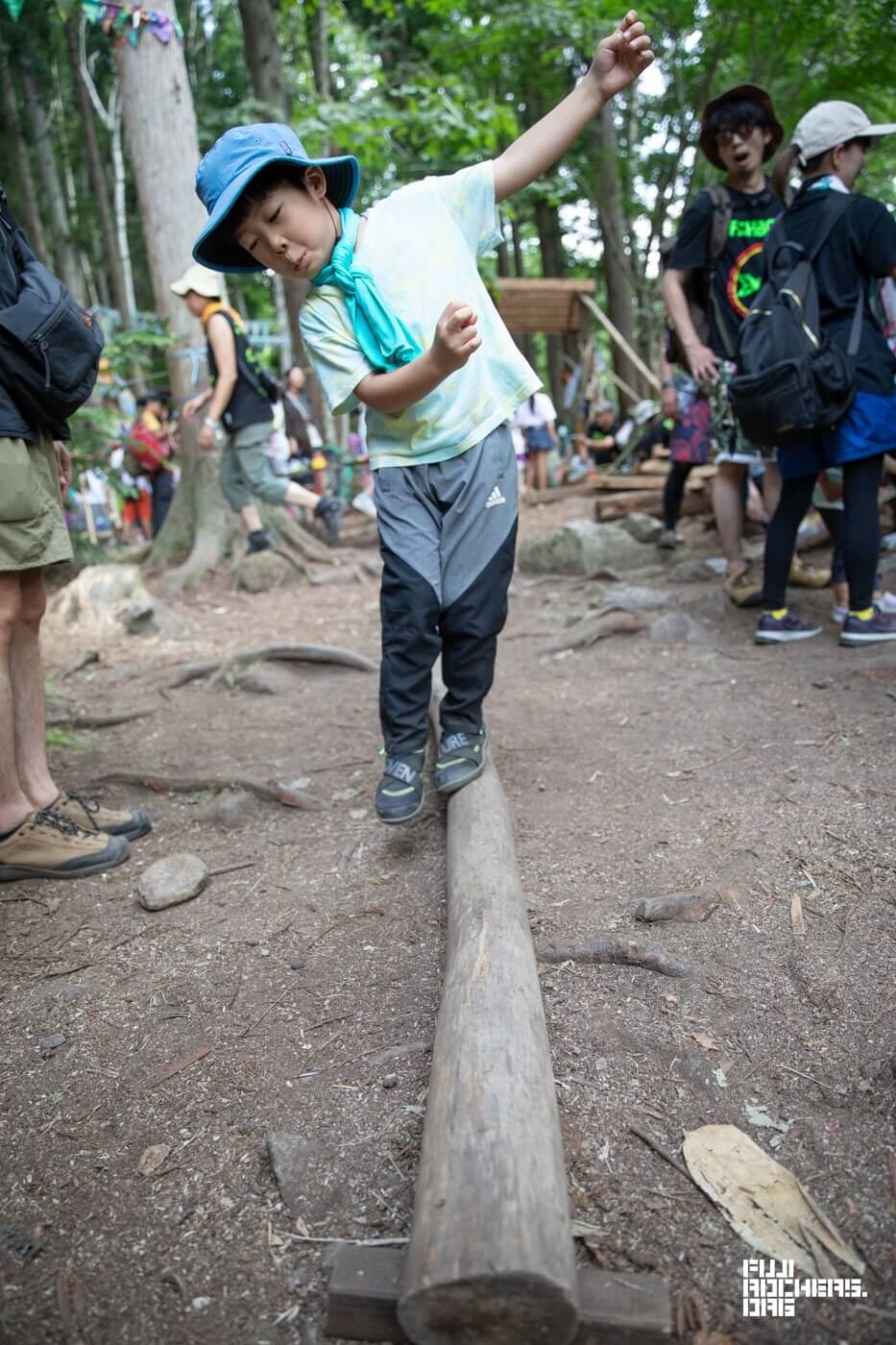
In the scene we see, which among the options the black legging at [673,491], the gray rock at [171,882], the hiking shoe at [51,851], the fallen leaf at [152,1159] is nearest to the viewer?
the fallen leaf at [152,1159]

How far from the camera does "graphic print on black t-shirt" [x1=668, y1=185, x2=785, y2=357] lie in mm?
4297

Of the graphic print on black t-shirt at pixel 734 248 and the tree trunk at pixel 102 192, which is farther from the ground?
the tree trunk at pixel 102 192

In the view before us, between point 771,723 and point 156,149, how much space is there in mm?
6445

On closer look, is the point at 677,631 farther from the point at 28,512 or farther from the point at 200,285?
the point at 200,285

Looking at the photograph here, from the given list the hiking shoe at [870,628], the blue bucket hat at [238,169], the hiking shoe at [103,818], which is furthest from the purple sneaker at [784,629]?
the hiking shoe at [103,818]

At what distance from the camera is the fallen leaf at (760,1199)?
135 cm

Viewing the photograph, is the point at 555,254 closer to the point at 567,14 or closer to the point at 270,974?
the point at 567,14

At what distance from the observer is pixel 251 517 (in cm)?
702

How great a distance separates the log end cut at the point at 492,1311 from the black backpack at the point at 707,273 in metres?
→ 4.26

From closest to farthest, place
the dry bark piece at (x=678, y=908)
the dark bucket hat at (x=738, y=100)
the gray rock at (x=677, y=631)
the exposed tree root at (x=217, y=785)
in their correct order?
the dry bark piece at (x=678, y=908) → the exposed tree root at (x=217, y=785) → the dark bucket hat at (x=738, y=100) → the gray rock at (x=677, y=631)

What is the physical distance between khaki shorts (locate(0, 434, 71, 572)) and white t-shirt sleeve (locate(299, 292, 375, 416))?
2.78ft

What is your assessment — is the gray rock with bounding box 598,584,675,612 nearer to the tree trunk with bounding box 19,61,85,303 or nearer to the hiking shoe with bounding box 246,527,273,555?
the hiking shoe with bounding box 246,527,273,555

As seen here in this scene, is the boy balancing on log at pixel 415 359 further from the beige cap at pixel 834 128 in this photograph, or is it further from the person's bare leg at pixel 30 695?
the beige cap at pixel 834 128

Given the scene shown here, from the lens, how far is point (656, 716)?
3.63 m
